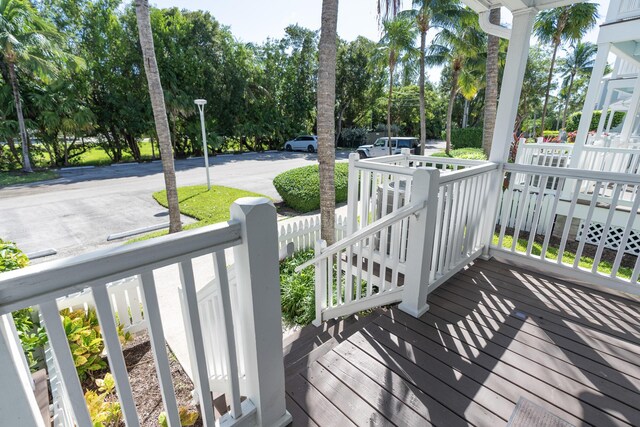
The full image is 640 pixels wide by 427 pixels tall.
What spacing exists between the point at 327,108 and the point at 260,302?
4126 mm

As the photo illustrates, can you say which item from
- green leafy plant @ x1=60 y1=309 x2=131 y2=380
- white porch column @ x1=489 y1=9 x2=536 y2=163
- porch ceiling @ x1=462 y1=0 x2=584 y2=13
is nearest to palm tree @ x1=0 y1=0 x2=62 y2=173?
green leafy plant @ x1=60 y1=309 x2=131 y2=380

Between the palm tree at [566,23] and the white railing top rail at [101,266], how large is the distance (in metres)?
19.4

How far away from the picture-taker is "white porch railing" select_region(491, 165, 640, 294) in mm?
2568

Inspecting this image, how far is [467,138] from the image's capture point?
2305 centimetres

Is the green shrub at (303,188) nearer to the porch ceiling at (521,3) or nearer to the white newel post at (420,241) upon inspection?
the porch ceiling at (521,3)

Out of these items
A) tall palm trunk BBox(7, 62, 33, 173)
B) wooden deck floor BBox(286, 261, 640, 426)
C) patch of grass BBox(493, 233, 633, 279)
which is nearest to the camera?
wooden deck floor BBox(286, 261, 640, 426)

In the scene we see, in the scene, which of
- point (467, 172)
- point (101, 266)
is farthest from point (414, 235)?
point (101, 266)

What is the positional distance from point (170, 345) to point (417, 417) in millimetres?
2955

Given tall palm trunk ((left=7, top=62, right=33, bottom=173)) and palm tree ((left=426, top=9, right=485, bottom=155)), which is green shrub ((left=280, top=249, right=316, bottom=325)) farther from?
tall palm trunk ((left=7, top=62, right=33, bottom=173))

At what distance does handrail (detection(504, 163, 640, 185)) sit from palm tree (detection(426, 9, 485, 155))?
39.7 feet

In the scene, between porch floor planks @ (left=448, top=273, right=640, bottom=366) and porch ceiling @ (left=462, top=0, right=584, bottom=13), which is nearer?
porch floor planks @ (left=448, top=273, right=640, bottom=366)

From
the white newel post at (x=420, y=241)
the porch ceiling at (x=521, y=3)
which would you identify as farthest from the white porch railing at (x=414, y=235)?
the porch ceiling at (x=521, y=3)

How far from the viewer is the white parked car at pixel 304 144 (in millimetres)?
23031

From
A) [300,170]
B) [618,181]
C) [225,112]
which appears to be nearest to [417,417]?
[618,181]
